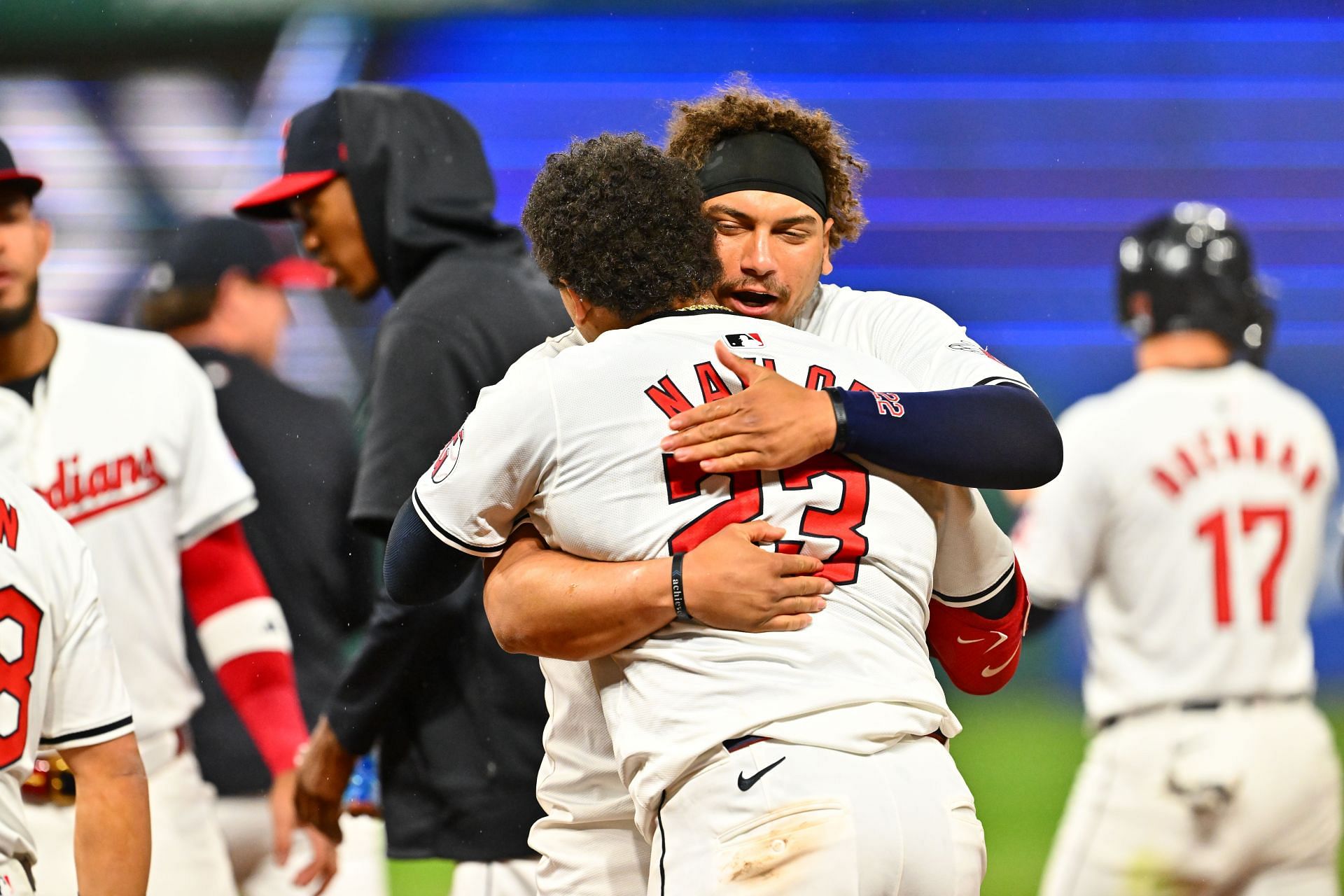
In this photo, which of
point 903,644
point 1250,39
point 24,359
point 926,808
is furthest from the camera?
point 1250,39

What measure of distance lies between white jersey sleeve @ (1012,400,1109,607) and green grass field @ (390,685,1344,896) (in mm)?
323

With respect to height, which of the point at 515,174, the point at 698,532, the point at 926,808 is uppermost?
the point at 515,174

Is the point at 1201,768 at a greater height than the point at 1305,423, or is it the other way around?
the point at 1305,423

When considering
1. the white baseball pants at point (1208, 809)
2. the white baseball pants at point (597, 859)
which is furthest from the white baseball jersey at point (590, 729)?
the white baseball pants at point (1208, 809)

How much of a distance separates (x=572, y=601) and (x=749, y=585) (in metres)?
0.24

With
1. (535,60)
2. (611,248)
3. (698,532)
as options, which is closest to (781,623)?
(698,532)

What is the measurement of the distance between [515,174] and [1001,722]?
6.51 feet

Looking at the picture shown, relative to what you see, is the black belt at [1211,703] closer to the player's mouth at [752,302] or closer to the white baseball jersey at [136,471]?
the player's mouth at [752,302]

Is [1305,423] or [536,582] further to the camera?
[1305,423]

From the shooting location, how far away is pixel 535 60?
3.93m

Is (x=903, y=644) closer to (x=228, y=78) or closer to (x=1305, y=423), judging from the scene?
(x=1305, y=423)

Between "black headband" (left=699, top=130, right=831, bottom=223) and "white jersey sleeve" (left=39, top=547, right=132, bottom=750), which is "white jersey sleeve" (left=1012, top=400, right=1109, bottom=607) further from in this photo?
"white jersey sleeve" (left=39, top=547, right=132, bottom=750)

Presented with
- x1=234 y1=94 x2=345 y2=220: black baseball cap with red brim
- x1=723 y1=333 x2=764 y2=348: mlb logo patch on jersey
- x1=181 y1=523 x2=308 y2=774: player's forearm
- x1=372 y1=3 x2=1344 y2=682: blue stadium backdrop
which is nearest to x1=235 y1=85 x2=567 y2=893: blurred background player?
x1=234 y1=94 x2=345 y2=220: black baseball cap with red brim

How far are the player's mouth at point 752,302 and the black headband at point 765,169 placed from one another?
0.17 m
